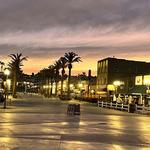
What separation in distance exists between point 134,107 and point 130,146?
119ft

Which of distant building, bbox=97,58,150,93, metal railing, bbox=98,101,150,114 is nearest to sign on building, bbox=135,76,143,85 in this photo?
metal railing, bbox=98,101,150,114

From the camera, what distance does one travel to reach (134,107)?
54594 millimetres

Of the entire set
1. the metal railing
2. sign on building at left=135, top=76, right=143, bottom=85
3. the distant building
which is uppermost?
the distant building

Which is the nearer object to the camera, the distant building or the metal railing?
the metal railing

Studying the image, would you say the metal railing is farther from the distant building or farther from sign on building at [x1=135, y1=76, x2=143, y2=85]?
the distant building

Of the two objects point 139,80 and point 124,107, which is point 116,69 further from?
point 124,107

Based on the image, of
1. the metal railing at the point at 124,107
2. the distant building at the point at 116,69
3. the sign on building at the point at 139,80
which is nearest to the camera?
the metal railing at the point at 124,107

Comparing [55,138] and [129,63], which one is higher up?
[129,63]

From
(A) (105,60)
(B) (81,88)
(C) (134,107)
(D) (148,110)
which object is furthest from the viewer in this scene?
(B) (81,88)

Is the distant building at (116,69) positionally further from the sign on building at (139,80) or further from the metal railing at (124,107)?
the metal railing at (124,107)

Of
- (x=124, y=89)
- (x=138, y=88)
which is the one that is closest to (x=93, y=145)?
(x=138, y=88)

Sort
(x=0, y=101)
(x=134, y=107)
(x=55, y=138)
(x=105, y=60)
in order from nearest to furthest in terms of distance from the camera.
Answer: (x=55, y=138), (x=134, y=107), (x=0, y=101), (x=105, y=60)

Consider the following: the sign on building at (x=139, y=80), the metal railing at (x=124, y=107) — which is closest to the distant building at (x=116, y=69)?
the sign on building at (x=139, y=80)

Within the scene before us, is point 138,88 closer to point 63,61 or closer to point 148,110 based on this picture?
point 148,110
